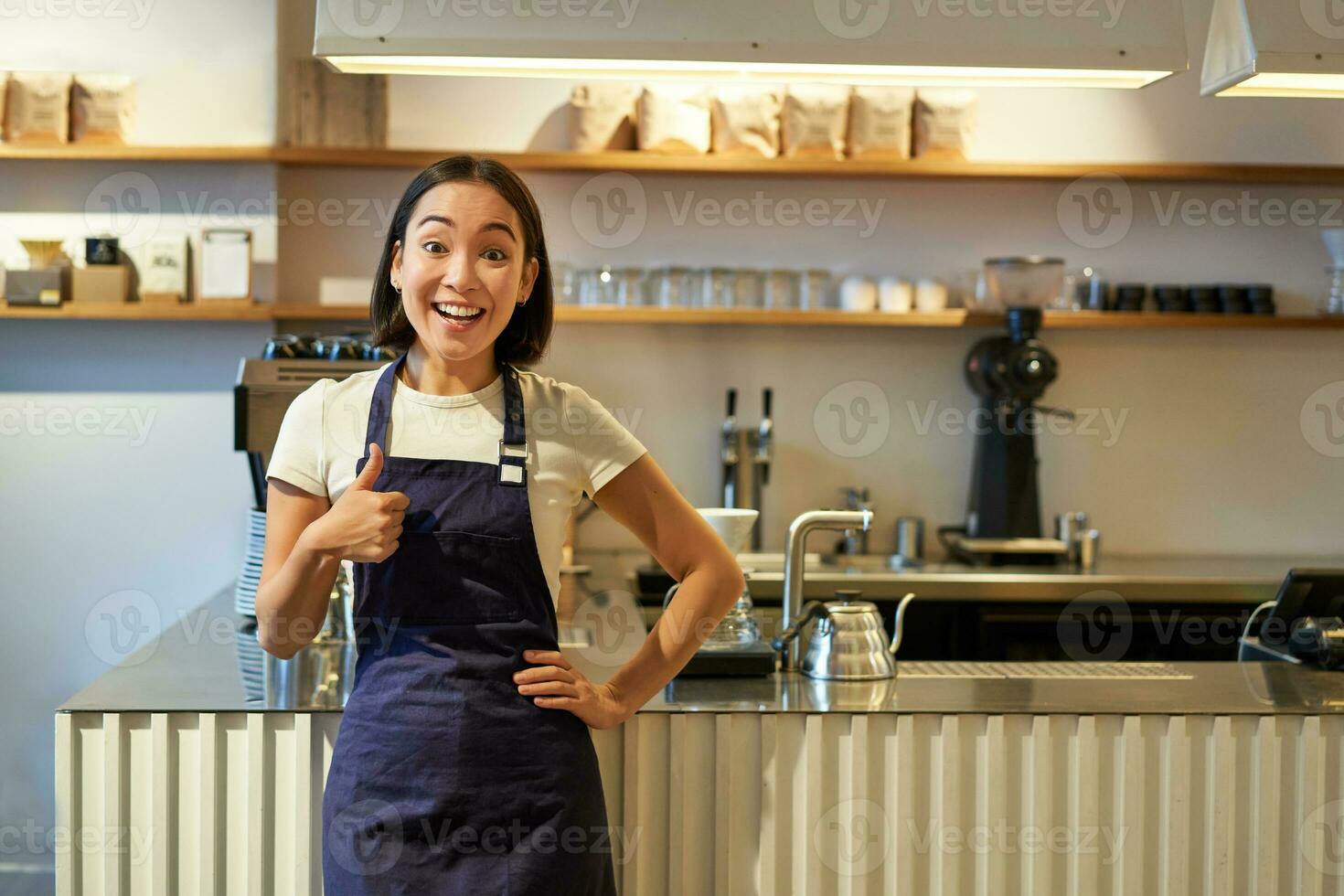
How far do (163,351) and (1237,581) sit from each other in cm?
340

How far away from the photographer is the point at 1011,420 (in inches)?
165

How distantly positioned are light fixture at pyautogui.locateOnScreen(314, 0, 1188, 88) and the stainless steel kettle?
94 centimetres

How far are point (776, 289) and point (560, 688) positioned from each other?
2.66 meters

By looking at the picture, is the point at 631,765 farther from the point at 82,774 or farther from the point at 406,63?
the point at 406,63

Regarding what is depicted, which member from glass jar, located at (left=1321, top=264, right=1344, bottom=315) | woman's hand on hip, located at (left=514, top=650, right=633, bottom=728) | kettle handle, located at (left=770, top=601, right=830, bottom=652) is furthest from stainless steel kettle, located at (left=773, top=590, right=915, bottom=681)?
glass jar, located at (left=1321, top=264, right=1344, bottom=315)

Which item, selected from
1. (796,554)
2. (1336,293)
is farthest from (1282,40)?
(1336,293)

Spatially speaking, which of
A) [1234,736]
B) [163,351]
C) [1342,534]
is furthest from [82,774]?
[1342,534]

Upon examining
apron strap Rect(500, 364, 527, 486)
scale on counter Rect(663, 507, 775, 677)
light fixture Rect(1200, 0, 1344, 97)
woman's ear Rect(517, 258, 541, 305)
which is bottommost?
scale on counter Rect(663, 507, 775, 677)

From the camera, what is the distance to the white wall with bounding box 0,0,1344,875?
161 inches

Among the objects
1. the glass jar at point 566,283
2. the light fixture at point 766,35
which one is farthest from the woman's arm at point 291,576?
the glass jar at point 566,283

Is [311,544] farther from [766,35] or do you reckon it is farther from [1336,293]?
[1336,293]

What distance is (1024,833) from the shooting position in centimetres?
204

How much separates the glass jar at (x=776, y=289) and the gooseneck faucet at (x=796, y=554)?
187 centimetres

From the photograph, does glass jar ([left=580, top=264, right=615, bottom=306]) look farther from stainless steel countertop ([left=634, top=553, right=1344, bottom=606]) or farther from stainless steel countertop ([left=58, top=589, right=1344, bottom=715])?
stainless steel countertop ([left=58, top=589, right=1344, bottom=715])
